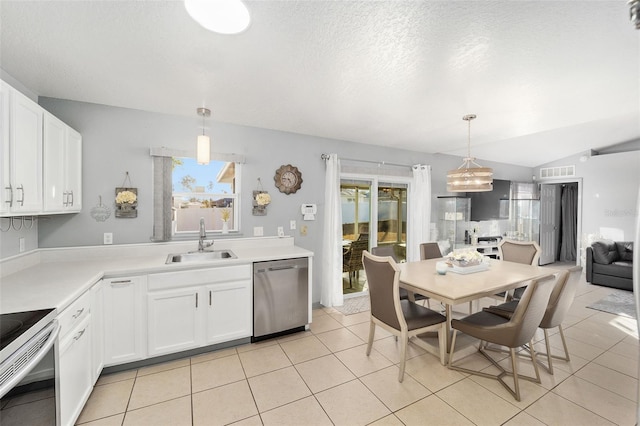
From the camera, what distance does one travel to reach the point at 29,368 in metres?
1.24

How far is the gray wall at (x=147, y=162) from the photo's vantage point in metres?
2.63

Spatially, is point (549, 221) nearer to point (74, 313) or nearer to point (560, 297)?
point (560, 297)

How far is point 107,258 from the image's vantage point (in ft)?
8.77

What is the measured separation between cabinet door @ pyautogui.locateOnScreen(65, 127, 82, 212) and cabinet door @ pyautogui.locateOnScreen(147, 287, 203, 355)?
1099 mm

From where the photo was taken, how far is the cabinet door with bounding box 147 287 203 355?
2375mm

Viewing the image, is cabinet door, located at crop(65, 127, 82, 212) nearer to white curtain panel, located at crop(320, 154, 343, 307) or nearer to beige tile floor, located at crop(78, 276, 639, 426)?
beige tile floor, located at crop(78, 276, 639, 426)

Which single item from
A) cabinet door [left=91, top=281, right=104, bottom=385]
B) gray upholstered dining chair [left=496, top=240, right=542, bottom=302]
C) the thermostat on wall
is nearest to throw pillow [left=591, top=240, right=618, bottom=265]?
gray upholstered dining chair [left=496, top=240, right=542, bottom=302]

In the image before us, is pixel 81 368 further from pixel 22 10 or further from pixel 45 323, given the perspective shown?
pixel 22 10

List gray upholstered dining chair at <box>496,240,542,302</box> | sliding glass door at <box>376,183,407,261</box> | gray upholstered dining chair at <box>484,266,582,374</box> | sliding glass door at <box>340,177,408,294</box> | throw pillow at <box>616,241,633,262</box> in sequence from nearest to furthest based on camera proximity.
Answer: gray upholstered dining chair at <box>484,266,582,374</box>
gray upholstered dining chair at <box>496,240,542,302</box>
sliding glass door at <box>340,177,408,294</box>
sliding glass door at <box>376,183,407,261</box>
throw pillow at <box>616,241,633,262</box>

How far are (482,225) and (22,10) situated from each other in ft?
22.4

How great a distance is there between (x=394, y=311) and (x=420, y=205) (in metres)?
2.80

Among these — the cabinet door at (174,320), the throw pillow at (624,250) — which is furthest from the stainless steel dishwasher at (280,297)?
the throw pillow at (624,250)

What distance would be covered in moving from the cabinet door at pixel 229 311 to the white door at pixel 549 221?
22.5 ft

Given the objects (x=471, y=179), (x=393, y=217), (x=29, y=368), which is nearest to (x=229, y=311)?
(x=29, y=368)
